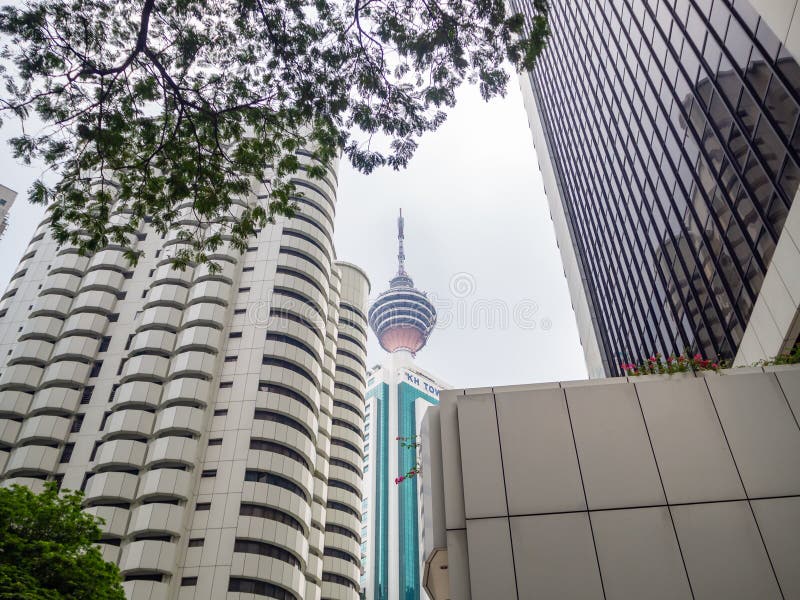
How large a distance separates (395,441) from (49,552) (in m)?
124

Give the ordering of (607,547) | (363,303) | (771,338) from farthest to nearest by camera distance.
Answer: (363,303) < (771,338) < (607,547)

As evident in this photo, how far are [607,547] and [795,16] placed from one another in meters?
11.1

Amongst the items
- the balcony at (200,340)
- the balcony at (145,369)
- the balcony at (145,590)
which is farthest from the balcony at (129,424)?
the balcony at (145,590)

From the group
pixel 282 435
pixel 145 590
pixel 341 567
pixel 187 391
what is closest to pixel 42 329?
pixel 187 391

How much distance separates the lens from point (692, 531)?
25.9ft

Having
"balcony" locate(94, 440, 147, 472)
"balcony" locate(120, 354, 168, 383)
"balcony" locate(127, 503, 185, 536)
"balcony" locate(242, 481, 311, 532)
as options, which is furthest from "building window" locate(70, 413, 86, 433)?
"balcony" locate(242, 481, 311, 532)

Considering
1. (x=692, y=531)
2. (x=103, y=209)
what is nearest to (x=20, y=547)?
(x=103, y=209)

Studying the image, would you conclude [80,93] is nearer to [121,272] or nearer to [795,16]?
[795,16]

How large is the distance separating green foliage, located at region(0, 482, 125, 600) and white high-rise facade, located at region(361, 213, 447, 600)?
79.4 m

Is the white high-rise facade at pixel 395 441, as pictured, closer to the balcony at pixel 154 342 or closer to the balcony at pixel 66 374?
the balcony at pixel 154 342

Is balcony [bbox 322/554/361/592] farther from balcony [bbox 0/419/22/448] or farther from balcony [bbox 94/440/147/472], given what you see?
balcony [bbox 0/419/22/448]

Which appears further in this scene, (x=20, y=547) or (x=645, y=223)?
(x=645, y=223)

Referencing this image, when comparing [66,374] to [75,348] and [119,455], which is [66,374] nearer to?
[75,348]

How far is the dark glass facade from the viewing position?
14867 mm
